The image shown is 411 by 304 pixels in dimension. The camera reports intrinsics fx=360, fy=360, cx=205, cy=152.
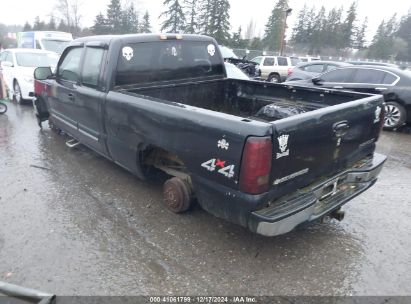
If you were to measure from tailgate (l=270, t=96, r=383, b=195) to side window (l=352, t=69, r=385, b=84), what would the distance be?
585cm

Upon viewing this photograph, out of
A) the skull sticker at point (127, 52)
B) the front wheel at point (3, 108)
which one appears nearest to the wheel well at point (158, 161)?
the skull sticker at point (127, 52)

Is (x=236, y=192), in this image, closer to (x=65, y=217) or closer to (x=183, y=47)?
(x=65, y=217)

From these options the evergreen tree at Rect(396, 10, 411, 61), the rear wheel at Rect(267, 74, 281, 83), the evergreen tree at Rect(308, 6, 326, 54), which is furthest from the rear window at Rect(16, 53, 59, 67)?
the evergreen tree at Rect(396, 10, 411, 61)

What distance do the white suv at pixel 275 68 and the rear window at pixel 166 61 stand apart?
16540 millimetres

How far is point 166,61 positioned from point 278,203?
2.57 m

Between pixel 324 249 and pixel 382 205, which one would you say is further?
pixel 382 205

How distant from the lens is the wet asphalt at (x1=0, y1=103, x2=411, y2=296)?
2969mm

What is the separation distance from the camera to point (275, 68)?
69.7 feet

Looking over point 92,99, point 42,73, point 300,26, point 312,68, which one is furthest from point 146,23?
point 92,99

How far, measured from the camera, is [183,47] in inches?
192

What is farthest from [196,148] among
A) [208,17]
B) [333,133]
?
[208,17]

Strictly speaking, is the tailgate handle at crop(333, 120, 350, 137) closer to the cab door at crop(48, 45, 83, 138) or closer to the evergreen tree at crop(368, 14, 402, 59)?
the cab door at crop(48, 45, 83, 138)

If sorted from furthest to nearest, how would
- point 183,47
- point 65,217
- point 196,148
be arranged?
point 183,47 < point 65,217 < point 196,148

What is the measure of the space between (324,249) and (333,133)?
1151mm
